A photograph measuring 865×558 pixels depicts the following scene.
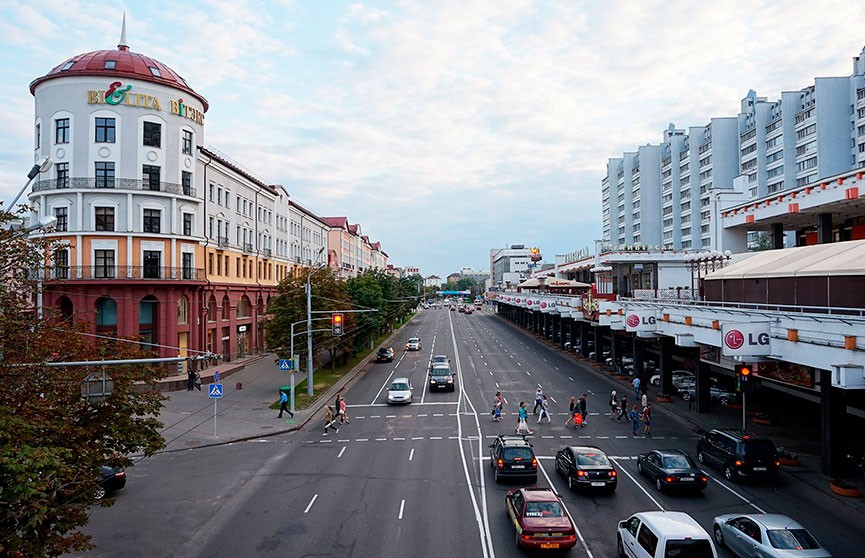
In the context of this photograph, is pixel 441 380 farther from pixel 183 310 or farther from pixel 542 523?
pixel 542 523

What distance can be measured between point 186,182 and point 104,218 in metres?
6.93

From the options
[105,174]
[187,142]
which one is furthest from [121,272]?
[187,142]

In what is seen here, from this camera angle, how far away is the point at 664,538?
12.5 metres

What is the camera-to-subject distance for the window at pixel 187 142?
154 feet

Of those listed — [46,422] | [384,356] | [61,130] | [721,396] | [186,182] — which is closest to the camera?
[46,422]

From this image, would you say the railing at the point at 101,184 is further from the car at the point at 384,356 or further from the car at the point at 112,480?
the car at the point at 112,480

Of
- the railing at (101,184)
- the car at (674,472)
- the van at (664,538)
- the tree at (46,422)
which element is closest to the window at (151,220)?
the railing at (101,184)

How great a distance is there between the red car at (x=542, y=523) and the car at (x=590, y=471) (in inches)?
148

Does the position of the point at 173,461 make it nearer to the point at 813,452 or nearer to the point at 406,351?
the point at 813,452

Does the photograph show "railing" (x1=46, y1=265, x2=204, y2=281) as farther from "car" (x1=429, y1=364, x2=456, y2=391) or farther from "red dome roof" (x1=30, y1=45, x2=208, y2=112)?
"car" (x1=429, y1=364, x2=456, y2=391)

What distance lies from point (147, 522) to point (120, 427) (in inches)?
212

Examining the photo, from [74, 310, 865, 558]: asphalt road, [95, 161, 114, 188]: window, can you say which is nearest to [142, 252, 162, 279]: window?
[95, 161, 114, 188]: window

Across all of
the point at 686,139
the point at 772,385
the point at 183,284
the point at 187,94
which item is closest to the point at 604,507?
the point at 772,385

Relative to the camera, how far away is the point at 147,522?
1717cm
